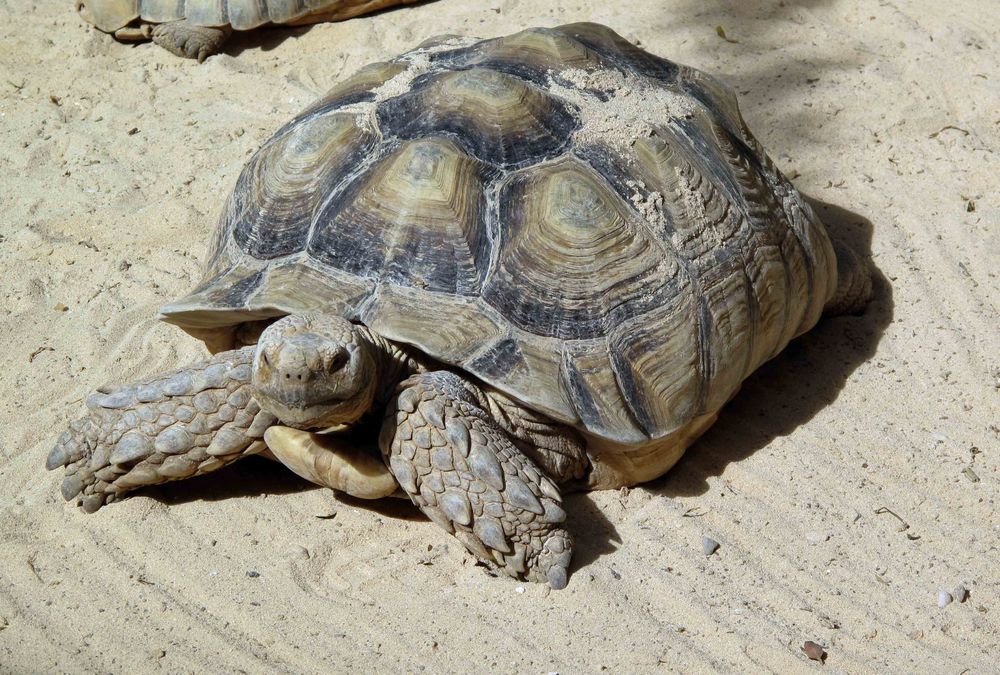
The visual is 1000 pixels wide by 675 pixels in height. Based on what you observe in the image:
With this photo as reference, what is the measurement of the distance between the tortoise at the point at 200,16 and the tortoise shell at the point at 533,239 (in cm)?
263

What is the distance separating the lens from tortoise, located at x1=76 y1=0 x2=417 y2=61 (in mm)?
6047

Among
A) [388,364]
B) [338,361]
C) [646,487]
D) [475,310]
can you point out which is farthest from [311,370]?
[646,487]

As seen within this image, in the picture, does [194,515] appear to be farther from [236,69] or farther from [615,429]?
[236,69]

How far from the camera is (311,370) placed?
2877mm

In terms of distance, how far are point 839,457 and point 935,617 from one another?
0.71 metres

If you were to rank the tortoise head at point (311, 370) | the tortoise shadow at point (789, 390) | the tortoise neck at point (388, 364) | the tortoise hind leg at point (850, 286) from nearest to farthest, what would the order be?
1. the tortoise head at point (311, 370)
2. the tortoise neck at point (388, 364)
3. the tortoise shadow at point (789, 390)
4. the tortoise hind leg at point (850, 286)

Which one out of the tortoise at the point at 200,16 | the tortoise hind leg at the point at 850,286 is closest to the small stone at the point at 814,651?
the tortoise hind leg at the point at 850,286

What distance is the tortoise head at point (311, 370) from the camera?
2877 millimetres

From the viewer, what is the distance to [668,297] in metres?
3.30

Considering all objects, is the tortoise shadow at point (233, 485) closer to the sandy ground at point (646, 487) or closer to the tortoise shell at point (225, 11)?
the sandy ground at point (646, 487)

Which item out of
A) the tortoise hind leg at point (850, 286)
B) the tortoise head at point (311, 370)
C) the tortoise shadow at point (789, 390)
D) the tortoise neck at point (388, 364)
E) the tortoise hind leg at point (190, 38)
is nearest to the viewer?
the tortoise head at point (311, 370)

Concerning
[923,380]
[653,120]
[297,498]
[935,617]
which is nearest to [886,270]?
[923,380]

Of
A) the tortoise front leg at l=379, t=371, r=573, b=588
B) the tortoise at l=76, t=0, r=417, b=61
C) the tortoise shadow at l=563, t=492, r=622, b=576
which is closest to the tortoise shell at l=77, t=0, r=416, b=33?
the tortoise at l=76, t=0, r=417, b=61

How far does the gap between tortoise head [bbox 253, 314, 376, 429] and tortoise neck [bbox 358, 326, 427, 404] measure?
85mm
